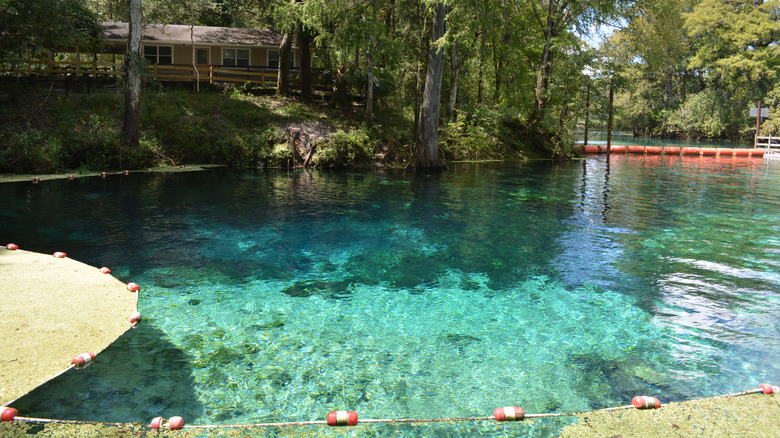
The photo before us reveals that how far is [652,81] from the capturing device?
74.4 m

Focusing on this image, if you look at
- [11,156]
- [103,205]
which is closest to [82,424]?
[103,205]

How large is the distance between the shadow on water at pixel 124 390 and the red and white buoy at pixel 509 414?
279 centimetres

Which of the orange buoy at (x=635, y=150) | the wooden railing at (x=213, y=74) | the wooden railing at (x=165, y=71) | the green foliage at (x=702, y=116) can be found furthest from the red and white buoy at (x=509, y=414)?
the green foliage at (x=702, y=116)

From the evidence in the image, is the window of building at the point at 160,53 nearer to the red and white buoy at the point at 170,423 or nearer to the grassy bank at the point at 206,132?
the grassy bank at the point at 206,132

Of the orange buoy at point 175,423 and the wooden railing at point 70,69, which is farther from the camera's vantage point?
the wooden railing at point 70,69

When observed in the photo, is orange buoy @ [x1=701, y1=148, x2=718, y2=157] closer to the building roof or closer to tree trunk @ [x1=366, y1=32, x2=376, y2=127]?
tree trunk @ [x1=366, y1=32, x2=376, y2=127]

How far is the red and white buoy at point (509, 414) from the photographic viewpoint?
5004 millimetres

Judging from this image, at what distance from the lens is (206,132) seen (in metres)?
26.5

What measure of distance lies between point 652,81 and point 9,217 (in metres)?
78.3

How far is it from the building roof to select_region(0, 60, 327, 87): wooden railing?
1.73 meters

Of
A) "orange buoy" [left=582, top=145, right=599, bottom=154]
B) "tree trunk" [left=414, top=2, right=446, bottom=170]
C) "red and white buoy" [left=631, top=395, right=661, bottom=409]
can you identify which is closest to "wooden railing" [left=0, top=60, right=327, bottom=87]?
"tree trunk" [left=414, top=2, right=446, bottom=170]

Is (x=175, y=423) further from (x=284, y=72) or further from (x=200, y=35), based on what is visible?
(x=200, y=35)

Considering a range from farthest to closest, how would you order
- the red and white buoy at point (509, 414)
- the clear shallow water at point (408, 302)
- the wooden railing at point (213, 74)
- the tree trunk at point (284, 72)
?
the wooden railing at point (213, 74) → the tree trunk at point (284, 72) → the clear shallow water at point (408, 302) → the red and white buoy at point (509, 414)

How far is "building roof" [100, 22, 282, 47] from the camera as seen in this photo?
34438 mm
